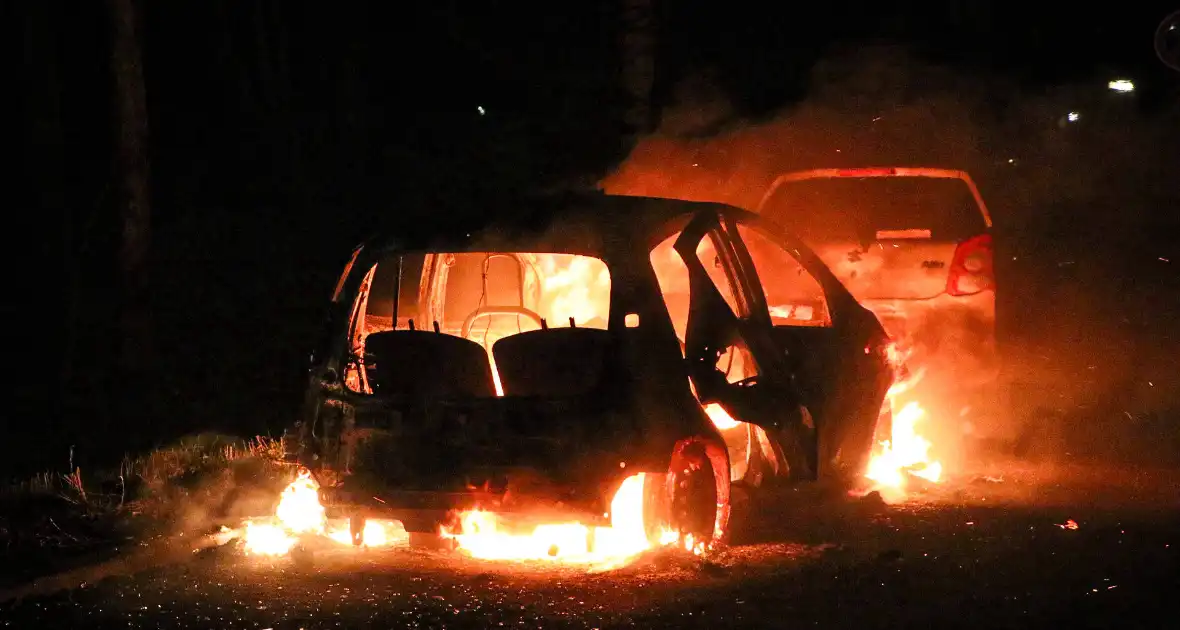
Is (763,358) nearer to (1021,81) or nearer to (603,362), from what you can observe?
(603,362)

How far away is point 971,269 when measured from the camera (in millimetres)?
9953

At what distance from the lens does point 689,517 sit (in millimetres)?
6812

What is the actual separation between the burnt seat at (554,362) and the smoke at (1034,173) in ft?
15.3

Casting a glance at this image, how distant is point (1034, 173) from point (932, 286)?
8723 millimetres

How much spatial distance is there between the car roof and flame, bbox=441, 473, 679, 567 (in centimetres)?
117

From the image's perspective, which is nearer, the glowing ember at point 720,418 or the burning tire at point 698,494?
the burning tire at point 698,494

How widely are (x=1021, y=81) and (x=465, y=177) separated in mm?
10538

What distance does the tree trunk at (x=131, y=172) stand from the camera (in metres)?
12.9

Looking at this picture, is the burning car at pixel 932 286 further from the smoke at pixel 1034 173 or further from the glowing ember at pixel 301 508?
the glowing ember at pixel 301 508

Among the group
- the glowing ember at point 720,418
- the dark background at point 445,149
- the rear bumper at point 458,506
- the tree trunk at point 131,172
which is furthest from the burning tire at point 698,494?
the tree trunk at point 131,172

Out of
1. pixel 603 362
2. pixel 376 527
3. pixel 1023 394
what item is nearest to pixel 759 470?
pixel 603 362

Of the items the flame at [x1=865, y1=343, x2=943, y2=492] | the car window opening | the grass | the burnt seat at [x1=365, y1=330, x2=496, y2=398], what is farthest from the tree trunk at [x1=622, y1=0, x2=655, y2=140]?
the burnt seat at [x1=365, y1=330, x2=496, y2=398]

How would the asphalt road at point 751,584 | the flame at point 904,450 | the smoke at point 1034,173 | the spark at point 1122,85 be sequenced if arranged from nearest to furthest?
the asphalt road at point 751,584 → the flame at point 904,450 → the smoke at point 1034,173 → the spark at point 1122,85

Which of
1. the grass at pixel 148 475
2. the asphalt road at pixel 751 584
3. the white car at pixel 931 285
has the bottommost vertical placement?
the asphalt road at pixel 751 584
